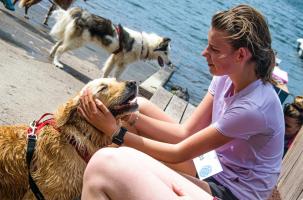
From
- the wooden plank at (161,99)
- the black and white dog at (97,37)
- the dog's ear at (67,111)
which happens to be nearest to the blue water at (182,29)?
the black and white dog at (97,37)

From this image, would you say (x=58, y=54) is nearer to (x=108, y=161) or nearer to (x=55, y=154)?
(x=55, y=154)

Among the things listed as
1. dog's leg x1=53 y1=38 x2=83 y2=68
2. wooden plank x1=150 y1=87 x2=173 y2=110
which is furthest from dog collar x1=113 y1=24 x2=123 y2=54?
wooden plank x1=150 y1=87 x2=173 y2=110

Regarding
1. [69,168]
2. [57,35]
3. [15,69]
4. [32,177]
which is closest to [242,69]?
[69,168]

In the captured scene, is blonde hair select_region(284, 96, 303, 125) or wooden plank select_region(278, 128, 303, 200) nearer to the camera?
wooden plank select_region(278, 128, 303, 200)

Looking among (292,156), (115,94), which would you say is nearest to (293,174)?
(292,156)

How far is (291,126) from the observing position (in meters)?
5.38

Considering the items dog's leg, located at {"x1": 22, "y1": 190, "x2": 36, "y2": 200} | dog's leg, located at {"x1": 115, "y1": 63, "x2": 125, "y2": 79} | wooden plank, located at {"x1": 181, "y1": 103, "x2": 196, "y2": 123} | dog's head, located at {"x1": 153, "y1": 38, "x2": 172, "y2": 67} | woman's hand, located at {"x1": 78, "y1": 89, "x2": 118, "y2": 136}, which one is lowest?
dog's leg, located at {"x1": 115, "y1": 63, "x2": 125, "y2": 79}

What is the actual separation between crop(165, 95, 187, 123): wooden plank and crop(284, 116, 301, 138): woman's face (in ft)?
4.84

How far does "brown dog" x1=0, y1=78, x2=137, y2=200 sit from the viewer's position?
10.9ft

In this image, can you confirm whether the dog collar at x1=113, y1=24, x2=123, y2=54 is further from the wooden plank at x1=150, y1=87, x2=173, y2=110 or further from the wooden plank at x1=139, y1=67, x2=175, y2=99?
the wooden plank at x1=150, y1=87, x2=173, y2=110

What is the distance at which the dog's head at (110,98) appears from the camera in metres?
3.37

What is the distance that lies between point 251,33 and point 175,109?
3790 millimetres

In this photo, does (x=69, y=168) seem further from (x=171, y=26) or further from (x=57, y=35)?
(x=171, y=26)

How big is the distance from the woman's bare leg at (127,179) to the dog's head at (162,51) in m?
8.11
